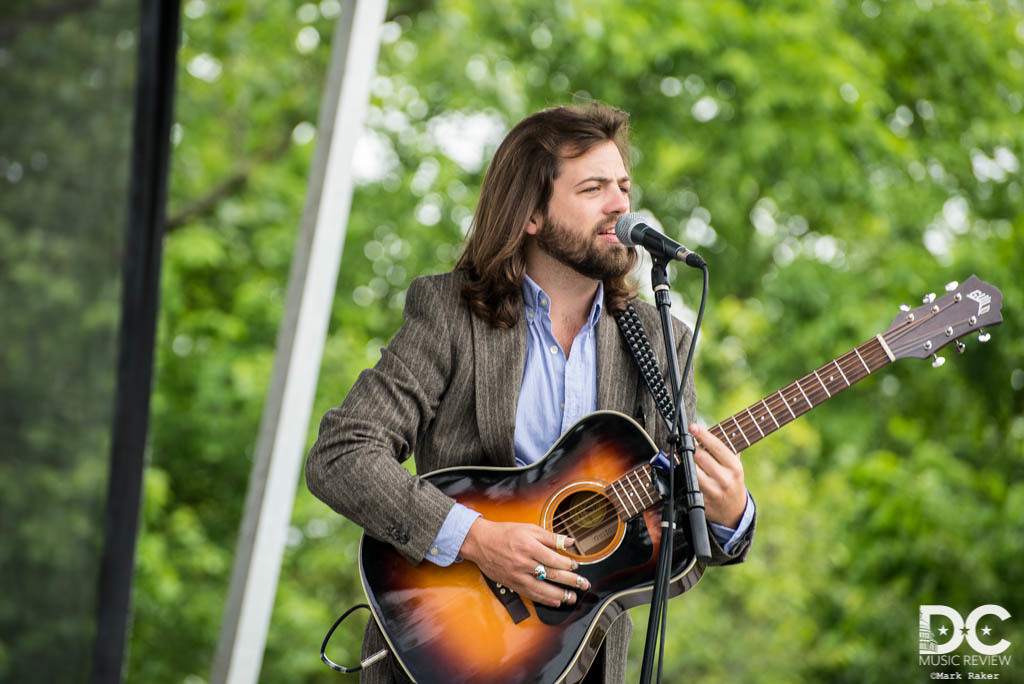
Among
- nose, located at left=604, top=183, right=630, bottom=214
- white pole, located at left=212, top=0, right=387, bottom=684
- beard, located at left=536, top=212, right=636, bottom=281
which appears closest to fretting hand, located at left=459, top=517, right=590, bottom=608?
beard, located at left=536, top=212, right=636, bottom=281

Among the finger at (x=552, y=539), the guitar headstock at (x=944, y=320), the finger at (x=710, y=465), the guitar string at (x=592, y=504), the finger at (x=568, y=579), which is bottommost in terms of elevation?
the finger at (x=568, y=579)

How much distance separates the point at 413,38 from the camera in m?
6.27

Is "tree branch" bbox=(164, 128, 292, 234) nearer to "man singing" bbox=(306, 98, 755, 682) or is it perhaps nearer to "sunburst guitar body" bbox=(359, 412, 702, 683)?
"man singing" bbox=(306, 98, 755, 682)

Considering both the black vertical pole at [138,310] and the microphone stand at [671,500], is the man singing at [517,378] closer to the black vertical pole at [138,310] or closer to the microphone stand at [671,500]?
the microphone stand at [671,500]

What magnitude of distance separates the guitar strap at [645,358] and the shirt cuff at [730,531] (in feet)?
0.65

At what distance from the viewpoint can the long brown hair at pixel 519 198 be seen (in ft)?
6.22

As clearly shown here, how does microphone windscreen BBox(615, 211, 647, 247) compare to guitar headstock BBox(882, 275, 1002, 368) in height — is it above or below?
above

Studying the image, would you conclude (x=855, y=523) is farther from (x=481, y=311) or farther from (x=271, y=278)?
(x=481, y=311)

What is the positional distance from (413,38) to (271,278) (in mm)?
1774

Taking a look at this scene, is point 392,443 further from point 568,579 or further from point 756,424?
point 756,424

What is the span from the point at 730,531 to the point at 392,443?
0.61 m

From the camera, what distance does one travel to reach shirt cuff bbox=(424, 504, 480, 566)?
1688 mm

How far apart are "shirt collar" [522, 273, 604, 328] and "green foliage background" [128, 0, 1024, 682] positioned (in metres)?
3.58

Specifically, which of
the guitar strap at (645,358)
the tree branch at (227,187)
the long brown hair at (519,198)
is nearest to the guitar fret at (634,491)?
the guitar strap at (645,358)
